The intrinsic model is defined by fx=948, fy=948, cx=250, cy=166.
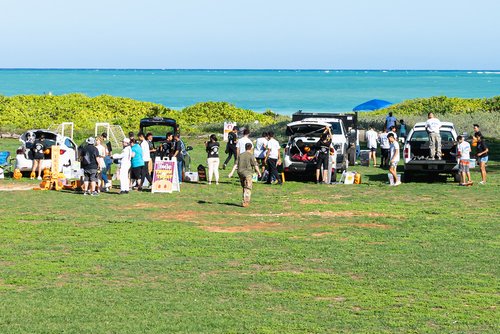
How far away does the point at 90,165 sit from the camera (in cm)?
2516

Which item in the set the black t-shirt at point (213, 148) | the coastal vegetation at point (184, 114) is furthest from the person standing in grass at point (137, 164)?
the coastal vegetation at point (184, 114)

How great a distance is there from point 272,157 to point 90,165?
5.94m

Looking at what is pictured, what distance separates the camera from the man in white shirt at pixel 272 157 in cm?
2833

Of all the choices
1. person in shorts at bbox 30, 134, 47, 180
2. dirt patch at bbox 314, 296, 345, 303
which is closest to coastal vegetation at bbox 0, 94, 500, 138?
person in shorts at bbox 30, 134, 47, 180

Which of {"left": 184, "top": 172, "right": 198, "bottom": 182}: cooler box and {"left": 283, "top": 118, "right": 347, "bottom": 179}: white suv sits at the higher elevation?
{"left": 283, "top": 118, "right": 347, "bottom": 179}: white suv

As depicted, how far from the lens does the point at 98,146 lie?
26047mm

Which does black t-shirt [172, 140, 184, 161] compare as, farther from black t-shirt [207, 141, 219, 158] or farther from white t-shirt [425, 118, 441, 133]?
white t-shirt [425, 118, 441, 133]

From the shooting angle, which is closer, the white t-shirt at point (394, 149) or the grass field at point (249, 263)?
the grass field at point (249, 263)

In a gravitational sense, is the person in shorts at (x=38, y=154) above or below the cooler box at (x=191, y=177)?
above

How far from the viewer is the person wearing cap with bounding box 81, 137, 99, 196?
24875 mm

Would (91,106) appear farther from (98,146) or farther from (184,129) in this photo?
(98,146)

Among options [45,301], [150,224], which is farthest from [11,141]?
[45,301]

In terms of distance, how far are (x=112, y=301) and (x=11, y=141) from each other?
3624 centimetres

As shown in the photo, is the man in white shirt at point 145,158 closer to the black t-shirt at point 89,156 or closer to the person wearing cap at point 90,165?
the person wearing cap at point 90,165
